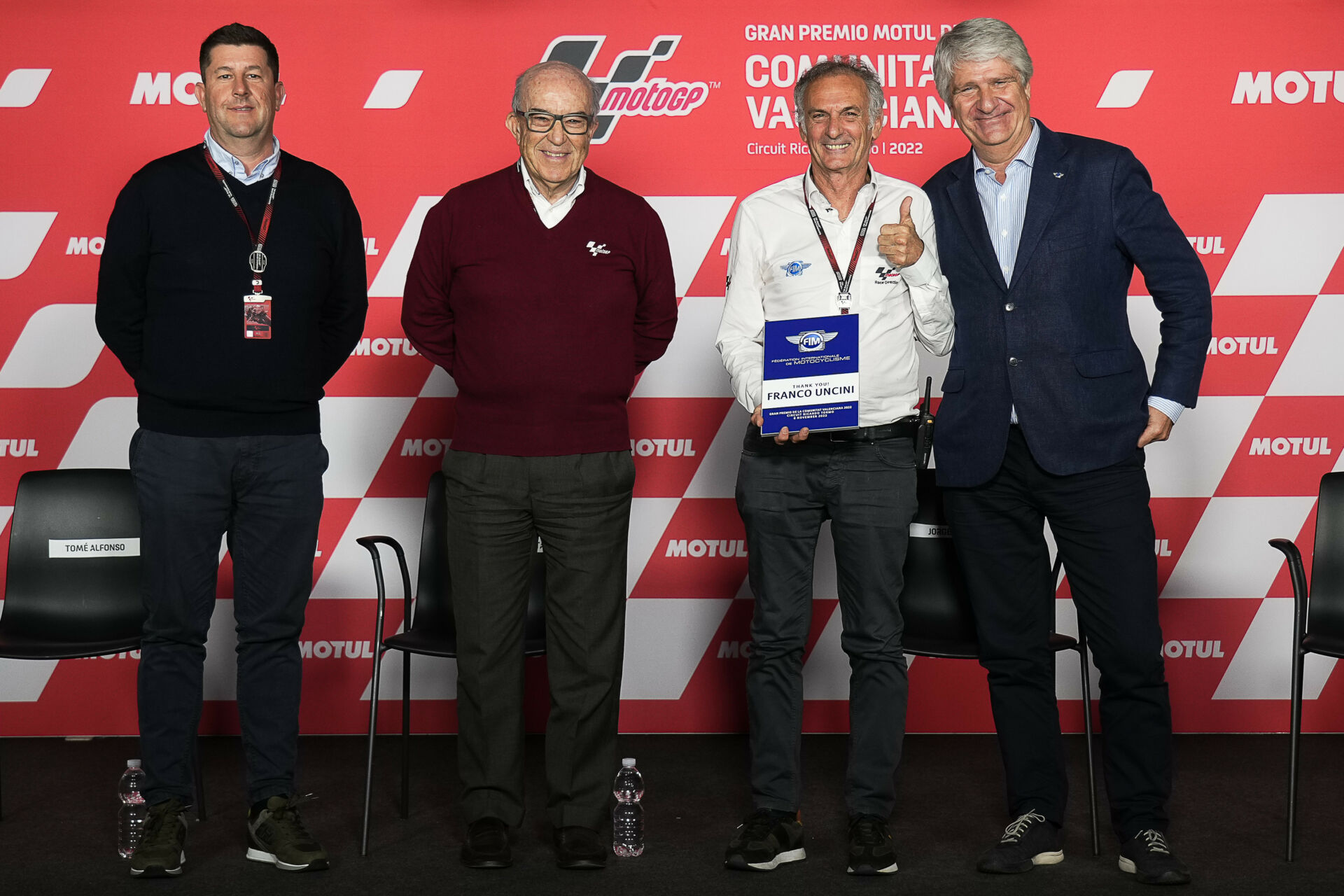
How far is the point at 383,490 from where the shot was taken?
4047 millimetres

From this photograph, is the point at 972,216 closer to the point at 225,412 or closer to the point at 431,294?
the point at 431,294

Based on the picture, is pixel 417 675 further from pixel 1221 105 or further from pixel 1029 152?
pixel 1221 105

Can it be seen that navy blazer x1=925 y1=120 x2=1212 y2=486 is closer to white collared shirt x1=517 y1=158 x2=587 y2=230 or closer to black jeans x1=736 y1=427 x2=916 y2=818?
black jeans x1=736 y1=427 x2=916 y2=818

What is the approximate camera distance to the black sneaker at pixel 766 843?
2814 mm

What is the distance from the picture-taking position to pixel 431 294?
2.88 m

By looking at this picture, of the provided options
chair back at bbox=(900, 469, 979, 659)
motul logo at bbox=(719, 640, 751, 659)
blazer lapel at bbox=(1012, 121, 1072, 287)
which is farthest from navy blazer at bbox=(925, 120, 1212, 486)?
motul logo at bbox=(719, 640, 751, 659)

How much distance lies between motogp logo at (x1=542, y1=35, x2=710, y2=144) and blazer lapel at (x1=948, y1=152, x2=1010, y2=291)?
1.36 meters

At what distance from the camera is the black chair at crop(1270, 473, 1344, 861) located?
2926 millimetres

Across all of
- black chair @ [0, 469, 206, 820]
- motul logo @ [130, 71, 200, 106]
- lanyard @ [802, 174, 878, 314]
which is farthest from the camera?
motul logo @ [130, 71, 200, 106]

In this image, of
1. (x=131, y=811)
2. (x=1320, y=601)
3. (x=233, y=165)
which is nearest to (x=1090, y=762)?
(x=1320, y=601)

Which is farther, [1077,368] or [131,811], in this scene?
[131,811]

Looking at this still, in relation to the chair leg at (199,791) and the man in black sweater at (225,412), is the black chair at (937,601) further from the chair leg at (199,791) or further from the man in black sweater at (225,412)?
the chair leg at (199,791)

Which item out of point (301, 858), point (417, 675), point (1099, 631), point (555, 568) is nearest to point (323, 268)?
point (555, 568)

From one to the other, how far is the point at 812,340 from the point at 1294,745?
1.61 meters
